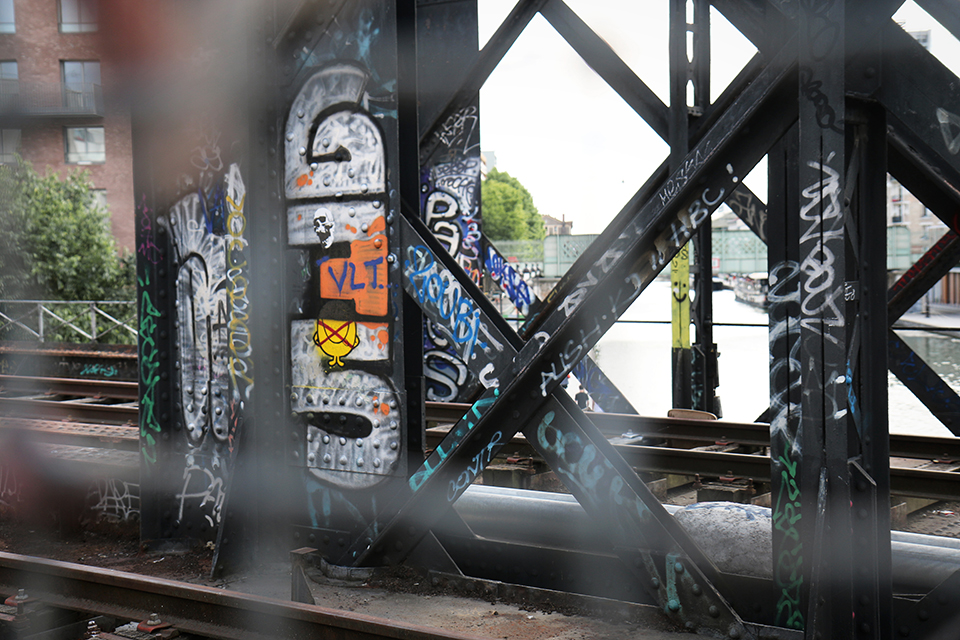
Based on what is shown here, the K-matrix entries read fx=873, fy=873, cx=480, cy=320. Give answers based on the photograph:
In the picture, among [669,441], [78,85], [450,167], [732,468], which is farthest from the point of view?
[450,167]

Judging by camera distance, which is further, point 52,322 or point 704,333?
point 52,322

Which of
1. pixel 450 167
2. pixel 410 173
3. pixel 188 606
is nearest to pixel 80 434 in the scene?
pixel 188 606

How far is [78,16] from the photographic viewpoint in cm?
476

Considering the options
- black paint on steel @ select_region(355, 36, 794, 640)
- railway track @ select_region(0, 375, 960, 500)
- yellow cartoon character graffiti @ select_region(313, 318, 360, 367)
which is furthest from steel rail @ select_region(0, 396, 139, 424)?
black paint on steel @ select_region(355, 36, 794, 640)

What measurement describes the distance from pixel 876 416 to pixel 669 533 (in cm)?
110

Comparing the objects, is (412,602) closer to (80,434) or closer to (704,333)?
(80,434)

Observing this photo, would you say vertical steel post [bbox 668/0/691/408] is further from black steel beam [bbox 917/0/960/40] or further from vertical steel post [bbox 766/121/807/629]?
black steel beam [bbox 917/0/960/40]

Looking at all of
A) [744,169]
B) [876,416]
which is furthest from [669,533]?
[744,169]

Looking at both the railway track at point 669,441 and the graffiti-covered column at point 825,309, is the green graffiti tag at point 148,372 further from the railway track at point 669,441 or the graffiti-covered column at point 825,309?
the graffiti-covered column at point 825,309

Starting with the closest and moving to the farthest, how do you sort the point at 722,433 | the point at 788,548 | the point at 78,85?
the point at 788,548, the point at 78,85, the point at 722,433

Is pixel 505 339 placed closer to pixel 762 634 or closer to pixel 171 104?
pixel 762 634

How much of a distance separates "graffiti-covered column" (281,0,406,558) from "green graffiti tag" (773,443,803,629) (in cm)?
221

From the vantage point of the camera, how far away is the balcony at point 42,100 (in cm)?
455

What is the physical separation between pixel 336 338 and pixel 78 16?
2.28 metres
